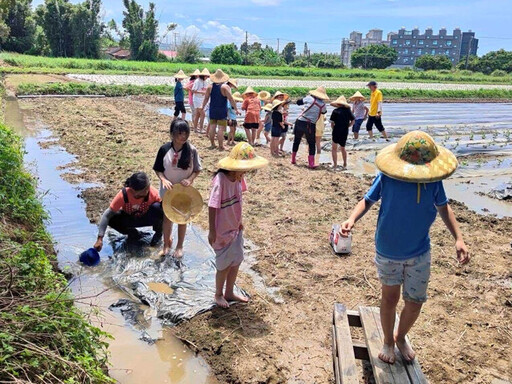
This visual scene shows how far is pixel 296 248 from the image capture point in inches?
226

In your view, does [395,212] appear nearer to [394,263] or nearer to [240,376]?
[394,263]

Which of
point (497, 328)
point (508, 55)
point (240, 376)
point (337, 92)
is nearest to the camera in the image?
point (240, 376)

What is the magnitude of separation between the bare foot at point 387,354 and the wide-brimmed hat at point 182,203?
245cm

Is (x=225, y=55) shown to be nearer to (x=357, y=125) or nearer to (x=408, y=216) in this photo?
(x=357, y=125)

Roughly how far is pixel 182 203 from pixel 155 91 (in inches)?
839

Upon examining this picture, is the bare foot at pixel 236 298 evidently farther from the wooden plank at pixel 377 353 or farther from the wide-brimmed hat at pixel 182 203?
the wooden plank at pixel 377 353

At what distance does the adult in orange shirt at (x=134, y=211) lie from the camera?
5.15 meters

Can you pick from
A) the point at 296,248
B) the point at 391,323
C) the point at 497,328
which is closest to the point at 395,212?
the point at 391,323

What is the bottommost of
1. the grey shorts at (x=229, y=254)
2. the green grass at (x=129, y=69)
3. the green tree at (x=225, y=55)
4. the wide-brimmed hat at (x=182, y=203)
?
the grey shorts at (x=229, y=254)

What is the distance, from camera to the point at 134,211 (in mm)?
5438

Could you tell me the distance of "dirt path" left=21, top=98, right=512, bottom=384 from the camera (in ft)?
12.2

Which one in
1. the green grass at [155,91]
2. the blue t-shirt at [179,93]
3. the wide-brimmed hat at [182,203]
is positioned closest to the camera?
the wide-brimmed hat at [182,203]

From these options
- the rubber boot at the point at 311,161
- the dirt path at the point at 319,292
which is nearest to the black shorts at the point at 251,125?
the rubber boot at the point at 311,161

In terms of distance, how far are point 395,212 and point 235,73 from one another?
42.1 metres
